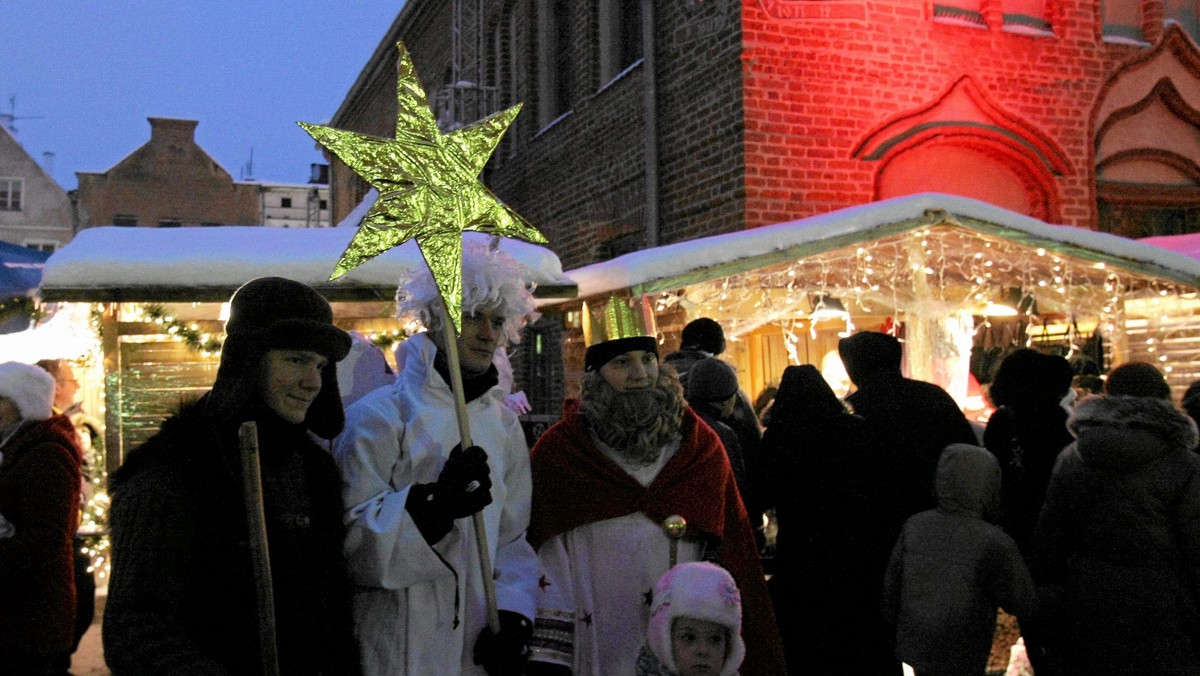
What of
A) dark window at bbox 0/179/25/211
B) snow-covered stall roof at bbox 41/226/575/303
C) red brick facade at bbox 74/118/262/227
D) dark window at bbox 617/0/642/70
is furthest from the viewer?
red brick facade at bbox 74/118/262/227

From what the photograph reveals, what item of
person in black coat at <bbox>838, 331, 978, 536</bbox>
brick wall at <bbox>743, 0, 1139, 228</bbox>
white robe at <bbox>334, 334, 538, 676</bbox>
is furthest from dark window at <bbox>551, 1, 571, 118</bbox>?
white robe at <bbox>334, 334, 538, 676</bbox>

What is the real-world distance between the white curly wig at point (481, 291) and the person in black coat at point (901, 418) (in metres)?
1.93

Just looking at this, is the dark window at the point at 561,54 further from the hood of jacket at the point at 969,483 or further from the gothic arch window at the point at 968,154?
the hood of jacket at the point at 969,483

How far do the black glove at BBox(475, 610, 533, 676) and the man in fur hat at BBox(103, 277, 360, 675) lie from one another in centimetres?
41

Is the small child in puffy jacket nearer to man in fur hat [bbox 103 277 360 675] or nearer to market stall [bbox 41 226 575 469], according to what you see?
man in fur hat [bbox 103 277 360 675]

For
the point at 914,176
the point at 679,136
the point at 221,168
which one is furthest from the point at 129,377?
the point at 221,168

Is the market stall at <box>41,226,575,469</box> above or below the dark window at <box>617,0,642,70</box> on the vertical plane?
below

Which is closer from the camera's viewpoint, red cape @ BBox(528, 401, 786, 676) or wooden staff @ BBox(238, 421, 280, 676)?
wooden staff @ BBox(238, 421, 280, 676)

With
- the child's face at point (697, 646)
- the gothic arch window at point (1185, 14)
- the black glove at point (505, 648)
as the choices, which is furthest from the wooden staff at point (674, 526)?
the gothic arch window at point (1185, 14)

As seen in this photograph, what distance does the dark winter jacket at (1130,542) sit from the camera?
3473 mm

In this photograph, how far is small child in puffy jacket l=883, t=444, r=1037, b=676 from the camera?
12.4 feet

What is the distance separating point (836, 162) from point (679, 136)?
1.56 meters

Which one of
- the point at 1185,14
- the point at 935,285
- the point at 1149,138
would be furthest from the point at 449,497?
the point at 1185,14

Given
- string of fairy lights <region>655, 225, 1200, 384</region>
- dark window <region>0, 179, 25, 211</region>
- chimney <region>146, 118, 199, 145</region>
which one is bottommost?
string of fairy lights <region>655, 225, 1200, 384</region>
